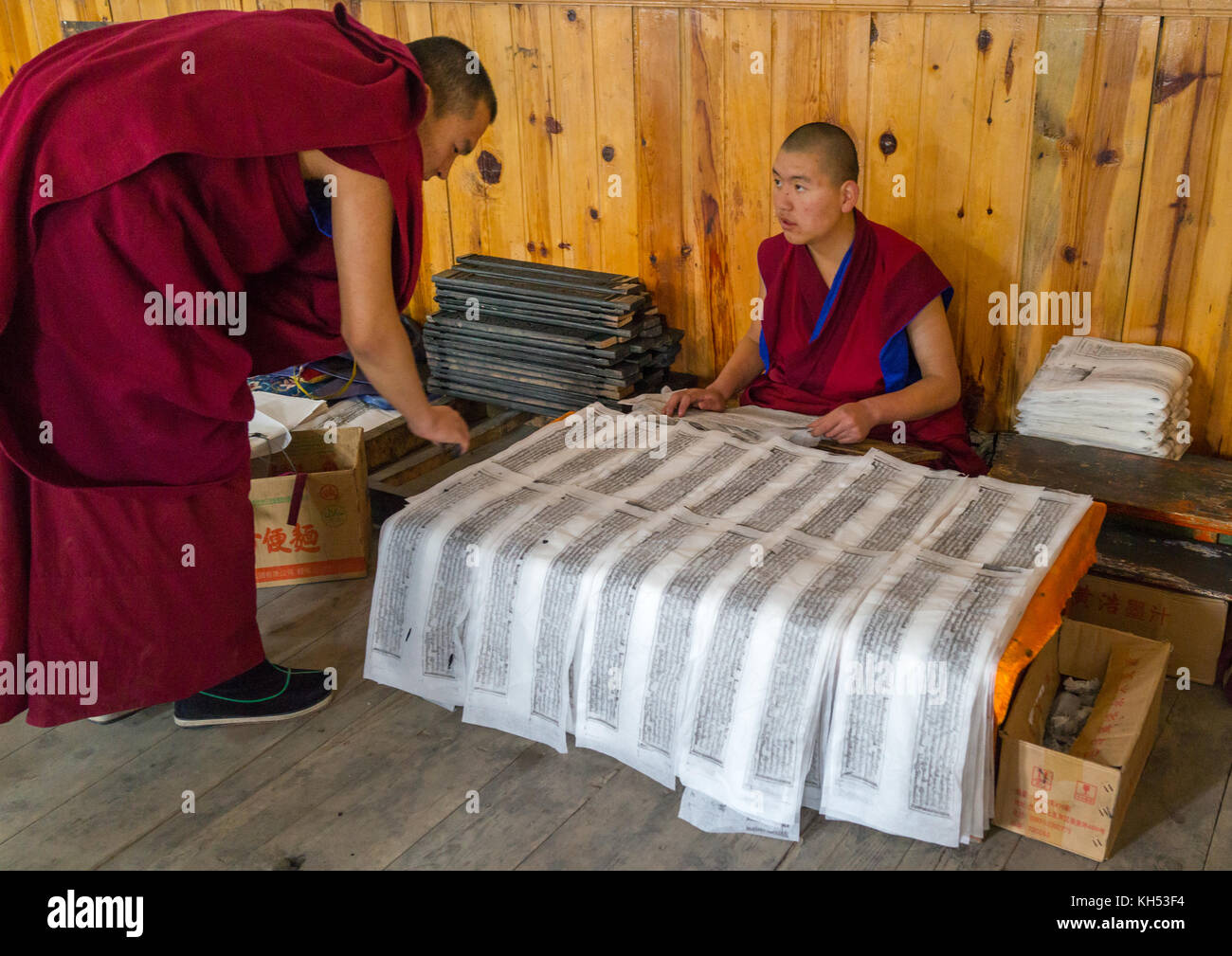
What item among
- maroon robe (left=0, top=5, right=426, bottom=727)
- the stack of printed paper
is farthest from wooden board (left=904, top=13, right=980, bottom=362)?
maroon robe (left=0, top=5, right=426, bottom=727)

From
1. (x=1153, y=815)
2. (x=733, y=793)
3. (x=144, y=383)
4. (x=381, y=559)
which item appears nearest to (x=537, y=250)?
(x=381, y=559)

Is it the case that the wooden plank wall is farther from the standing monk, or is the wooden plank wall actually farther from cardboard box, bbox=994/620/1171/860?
the standing monk

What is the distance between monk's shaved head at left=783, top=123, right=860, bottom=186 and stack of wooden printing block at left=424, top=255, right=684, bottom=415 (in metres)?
0.80

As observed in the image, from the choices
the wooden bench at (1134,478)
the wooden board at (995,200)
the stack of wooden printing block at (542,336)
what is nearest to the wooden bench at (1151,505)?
the wooden bench at (1134,478)

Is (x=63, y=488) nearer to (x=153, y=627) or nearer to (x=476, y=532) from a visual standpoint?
(x=153, y=627)

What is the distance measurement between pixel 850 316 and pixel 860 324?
0.03 m

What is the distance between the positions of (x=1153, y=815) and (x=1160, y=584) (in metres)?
0.55

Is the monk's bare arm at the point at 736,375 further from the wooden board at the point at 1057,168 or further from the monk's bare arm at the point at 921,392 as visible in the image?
the wooden board at the point at 1057,168

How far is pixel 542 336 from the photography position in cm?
337

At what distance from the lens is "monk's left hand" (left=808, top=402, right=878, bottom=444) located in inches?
101

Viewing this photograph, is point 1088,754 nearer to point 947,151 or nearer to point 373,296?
point 373,296

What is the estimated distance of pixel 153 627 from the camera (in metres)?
2.07

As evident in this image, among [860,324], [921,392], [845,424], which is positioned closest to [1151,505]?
[921,392]

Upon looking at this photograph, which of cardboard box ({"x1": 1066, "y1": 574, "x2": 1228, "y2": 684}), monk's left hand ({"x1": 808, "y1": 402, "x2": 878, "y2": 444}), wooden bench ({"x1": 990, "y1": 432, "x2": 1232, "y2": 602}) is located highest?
monk's left hand ({"x1": 808, "y1": 402, "x2": 878, "y2": 444})
